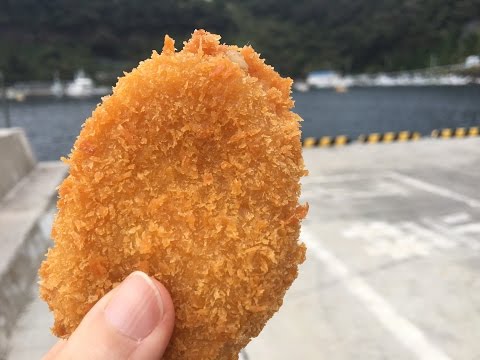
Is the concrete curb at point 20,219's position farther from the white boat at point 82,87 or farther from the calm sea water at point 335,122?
the white boat at point 82,87

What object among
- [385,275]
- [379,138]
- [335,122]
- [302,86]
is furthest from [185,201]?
[302,86]

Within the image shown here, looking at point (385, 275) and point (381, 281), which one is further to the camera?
point (385, 275)

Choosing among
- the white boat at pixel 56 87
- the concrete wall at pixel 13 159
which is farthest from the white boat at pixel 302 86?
the concrete wall at pixel 13 159

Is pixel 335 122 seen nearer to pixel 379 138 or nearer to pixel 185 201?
pixel 379 138

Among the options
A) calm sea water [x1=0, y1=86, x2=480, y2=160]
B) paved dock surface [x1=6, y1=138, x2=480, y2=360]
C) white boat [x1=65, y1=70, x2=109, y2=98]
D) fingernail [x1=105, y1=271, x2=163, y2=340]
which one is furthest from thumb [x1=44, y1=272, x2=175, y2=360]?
white boat [x1=65, y1=70, x2=109, y2=98]

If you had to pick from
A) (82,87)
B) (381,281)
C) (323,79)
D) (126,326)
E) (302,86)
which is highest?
(126,326)

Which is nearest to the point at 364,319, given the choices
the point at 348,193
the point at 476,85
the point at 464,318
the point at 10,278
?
the point at 464,318
